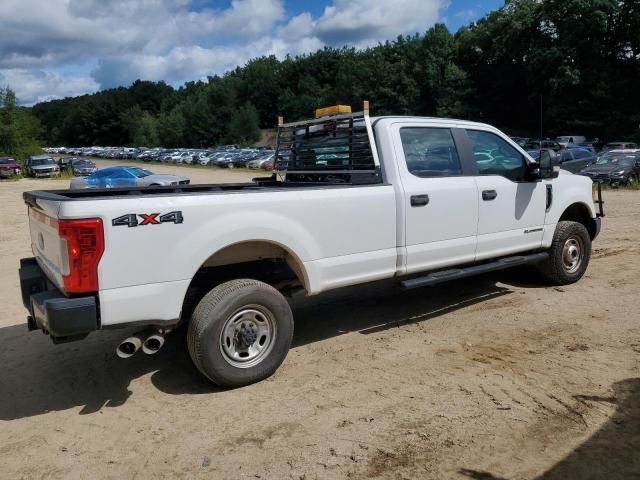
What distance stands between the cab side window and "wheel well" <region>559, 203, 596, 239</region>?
1.30m

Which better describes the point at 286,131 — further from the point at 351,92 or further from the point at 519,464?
the point at 351,92

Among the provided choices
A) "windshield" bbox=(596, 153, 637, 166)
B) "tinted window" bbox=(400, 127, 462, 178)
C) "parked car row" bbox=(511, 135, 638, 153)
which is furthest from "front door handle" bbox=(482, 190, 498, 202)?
"parked car row" bbox=(511, 135, 638, 153)

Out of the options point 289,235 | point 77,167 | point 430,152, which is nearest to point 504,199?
point 430,152

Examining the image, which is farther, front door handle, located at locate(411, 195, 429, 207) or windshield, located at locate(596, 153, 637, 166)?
windshield, located at locate(596, 153, 637, 166)

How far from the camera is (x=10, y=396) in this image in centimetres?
433

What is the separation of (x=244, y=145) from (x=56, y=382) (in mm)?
86612

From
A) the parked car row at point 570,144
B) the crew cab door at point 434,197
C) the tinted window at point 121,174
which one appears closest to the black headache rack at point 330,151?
the crew cab door at point 434,197

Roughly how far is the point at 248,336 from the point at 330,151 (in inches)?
91.8

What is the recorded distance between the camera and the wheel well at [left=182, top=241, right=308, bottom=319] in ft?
14.8

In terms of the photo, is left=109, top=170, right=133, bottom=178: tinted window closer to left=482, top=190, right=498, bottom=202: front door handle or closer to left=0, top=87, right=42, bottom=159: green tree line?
left=482, top=190, right=498, bottom=202: front door handle

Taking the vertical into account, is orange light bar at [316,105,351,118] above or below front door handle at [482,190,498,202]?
above

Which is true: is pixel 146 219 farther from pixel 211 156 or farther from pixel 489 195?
pixel 211 156

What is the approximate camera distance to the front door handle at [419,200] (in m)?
5.06

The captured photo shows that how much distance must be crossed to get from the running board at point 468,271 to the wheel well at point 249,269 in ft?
3.38
